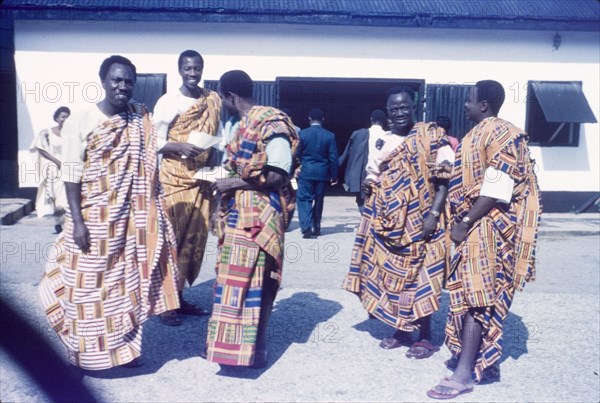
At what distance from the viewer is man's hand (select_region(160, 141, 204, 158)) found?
464 cm

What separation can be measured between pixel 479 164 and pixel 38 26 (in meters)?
9.84

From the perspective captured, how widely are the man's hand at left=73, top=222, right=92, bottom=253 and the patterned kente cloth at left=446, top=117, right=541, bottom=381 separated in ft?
7.03

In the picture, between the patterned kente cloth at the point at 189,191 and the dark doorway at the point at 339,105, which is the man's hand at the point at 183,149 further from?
the dark doorway at the point at 339,105

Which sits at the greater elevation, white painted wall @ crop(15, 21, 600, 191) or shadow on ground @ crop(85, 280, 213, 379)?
white painted wall @ crop(15, 21, 600, 191)

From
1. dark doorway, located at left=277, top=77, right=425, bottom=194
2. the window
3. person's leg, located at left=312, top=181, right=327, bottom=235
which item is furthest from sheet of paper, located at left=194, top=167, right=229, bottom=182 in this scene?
dark doorway, located at left=277, top=77, right=425, bottom=194

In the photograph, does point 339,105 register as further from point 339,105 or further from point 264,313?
point 264,313

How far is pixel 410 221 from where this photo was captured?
4.23 meters

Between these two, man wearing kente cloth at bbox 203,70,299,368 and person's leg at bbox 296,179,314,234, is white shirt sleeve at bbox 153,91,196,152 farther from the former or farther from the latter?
person's leg at bbox 296,179,314,234

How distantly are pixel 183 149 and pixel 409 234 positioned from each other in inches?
68.9

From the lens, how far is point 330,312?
5.30m

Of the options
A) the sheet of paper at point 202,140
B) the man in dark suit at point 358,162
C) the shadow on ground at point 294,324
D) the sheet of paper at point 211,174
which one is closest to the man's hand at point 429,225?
the shadow on ground at point 294,324

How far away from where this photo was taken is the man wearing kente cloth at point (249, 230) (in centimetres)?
373

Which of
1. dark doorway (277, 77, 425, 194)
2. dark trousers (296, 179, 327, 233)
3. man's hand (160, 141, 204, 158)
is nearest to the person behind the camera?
man's hand (160, 141, 204, 158)

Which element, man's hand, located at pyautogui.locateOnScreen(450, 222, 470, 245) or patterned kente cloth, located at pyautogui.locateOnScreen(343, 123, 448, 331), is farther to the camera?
patterned kente cloth, located at pyautogui.locateOnScreen(343, 123, 448, 331)
